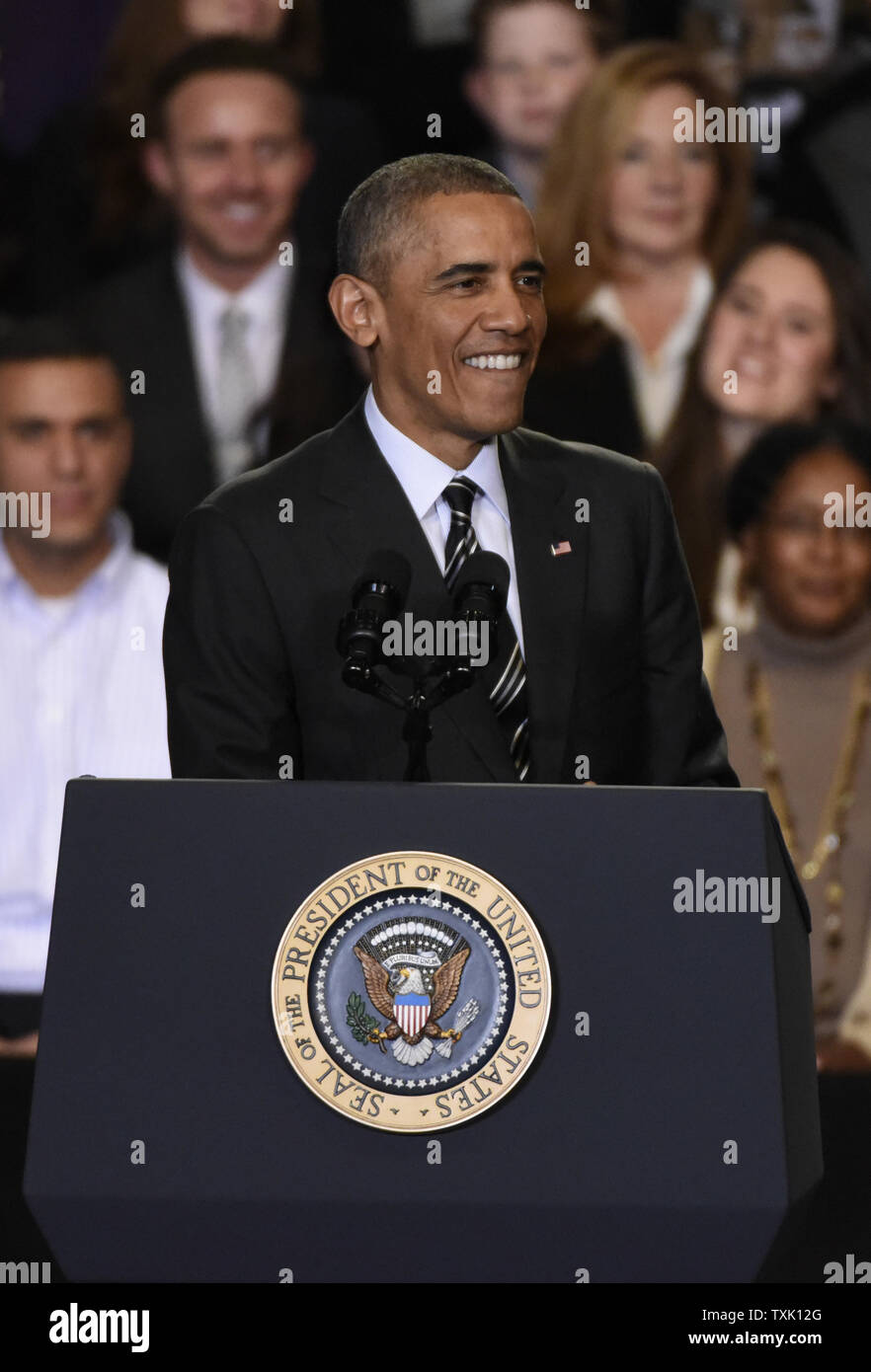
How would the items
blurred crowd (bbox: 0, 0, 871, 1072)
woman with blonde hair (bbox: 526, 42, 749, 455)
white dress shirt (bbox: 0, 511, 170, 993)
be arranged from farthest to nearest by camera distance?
woman with blonde hair (bbox: 526, 42, 749, 455) < blurred crowd (bbox: 0, 0, 871, 1072) < white dress shirt (bbox: 0, 511, 170, 993)

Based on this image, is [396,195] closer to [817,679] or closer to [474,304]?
[474,304]

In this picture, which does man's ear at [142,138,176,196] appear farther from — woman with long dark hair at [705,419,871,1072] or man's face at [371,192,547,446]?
man's face at [371,192,547,446]

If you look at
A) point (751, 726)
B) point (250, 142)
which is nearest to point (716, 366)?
point (751, 726)

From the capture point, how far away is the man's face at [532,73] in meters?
4.94

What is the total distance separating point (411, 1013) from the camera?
1.89 m

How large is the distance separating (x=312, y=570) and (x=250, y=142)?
2.81 meters

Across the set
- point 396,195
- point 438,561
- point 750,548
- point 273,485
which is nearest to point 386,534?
point 438,561

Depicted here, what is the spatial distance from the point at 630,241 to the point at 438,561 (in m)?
2.90

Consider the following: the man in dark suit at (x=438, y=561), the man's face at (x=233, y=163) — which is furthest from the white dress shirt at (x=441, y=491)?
A: the man's face at (x=233, y=163)

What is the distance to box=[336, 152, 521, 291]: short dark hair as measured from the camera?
7.71 feet

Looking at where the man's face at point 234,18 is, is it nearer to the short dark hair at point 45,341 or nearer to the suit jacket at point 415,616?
the short dark hair at point 45,341

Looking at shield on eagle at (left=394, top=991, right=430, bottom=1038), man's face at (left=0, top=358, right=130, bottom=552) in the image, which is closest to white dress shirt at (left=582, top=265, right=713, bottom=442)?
man's face at (left=0, top=358, right=130, bottom=552)

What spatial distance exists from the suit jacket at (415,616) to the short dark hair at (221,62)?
2.63m

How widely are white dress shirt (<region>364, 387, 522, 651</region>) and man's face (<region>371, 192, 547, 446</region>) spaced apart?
0.26 ft
